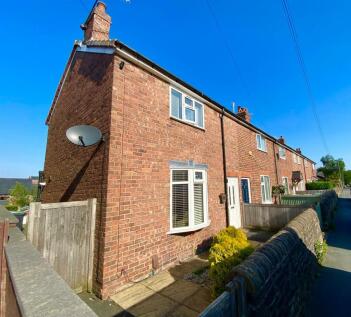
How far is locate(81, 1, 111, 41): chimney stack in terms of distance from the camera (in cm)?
752

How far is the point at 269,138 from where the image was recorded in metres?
16.8

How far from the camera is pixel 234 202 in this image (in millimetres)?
10461

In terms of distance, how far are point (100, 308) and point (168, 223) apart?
2761 millimetres

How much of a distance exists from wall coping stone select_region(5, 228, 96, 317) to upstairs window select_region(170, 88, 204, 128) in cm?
587

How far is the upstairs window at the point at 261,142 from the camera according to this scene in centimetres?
1463

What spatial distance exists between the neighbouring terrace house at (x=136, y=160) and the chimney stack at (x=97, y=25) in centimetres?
4

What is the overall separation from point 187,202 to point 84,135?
3923 mm

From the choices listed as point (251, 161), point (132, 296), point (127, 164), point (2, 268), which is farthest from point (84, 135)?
point (251, 161)

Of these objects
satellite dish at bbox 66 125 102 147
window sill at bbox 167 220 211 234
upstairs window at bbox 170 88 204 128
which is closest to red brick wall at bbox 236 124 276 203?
upstairs window at bbox 170 88 204 128

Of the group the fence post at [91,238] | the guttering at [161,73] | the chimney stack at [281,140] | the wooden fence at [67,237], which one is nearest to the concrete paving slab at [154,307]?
the fence post at [91,238]

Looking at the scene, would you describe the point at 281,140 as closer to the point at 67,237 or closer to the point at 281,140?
the point at 281,140

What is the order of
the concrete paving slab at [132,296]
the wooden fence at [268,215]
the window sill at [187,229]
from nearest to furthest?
the concrete paving slab at [132,296] → the window sill at [187,229] → the wooden fence at [268,215]

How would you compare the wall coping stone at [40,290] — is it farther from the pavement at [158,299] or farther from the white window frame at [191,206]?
the white window frame at [191,206]

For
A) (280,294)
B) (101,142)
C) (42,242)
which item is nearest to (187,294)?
(280,294)
